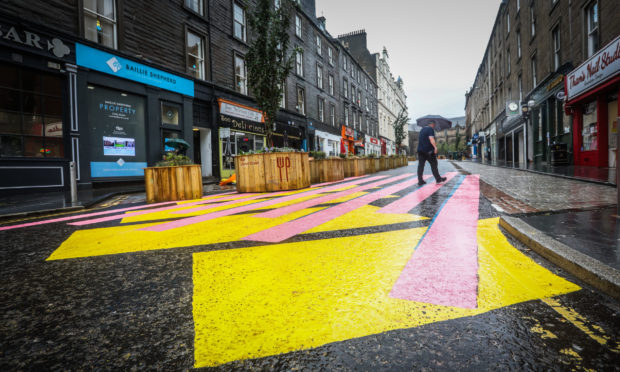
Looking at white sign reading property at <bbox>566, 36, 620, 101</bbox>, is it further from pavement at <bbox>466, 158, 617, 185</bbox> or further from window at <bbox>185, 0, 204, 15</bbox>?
window at <bbox>185, 0, 204, 15</bbox>

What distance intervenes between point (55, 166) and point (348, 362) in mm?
10783

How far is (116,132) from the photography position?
1041cm

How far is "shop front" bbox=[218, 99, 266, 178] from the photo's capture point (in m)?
14.9

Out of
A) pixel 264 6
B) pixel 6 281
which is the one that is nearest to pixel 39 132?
pixel 264 6

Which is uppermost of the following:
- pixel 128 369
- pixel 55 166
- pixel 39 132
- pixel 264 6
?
pixel 264 6

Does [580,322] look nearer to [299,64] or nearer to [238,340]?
[238,340]

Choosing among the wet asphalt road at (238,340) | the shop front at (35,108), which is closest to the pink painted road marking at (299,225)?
the wet asphalt road at (238,340)

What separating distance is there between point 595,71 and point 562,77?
3.87m

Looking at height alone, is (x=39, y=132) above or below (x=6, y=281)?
above

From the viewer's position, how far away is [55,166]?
28.7 ft

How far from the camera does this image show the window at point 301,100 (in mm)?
22516

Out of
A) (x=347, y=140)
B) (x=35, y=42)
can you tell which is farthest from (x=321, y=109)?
(x=35, y=42)

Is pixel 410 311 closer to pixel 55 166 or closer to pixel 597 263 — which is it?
pixel 597 263

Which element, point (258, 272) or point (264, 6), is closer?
point (258, 272)
